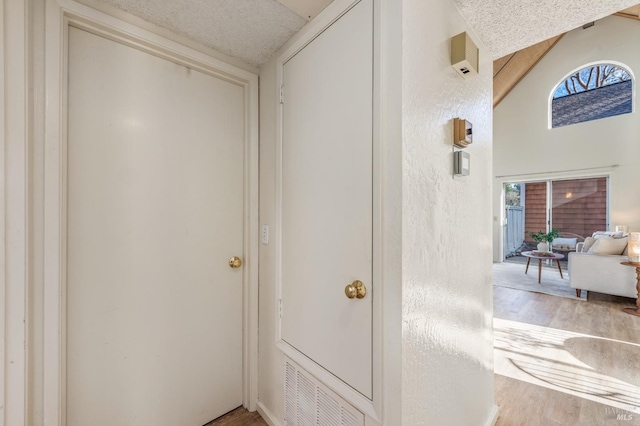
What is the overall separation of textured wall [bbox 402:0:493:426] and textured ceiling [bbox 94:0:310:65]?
1.92ft

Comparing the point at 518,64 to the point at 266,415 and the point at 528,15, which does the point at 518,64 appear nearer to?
the point at 528,15

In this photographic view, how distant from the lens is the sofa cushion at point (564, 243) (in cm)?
586

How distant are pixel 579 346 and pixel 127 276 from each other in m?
3.78

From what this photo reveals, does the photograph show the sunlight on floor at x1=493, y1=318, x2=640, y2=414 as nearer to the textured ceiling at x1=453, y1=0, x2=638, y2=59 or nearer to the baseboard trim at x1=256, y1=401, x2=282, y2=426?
the baseboard trim at x1=256, y1=401, x2=282, y2=426

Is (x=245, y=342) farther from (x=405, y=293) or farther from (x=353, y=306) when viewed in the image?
(x=405, y=293)

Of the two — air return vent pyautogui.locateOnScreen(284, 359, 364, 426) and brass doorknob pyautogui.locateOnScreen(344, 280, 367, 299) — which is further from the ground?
brass doorknob pyautogui.locateOnScreen(344, 280, 367, 299)

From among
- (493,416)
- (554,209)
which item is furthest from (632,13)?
(493,416)

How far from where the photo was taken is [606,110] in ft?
17.6

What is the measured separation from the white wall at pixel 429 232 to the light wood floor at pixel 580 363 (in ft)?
1.73

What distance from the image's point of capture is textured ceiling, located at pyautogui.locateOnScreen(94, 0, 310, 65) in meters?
1.22

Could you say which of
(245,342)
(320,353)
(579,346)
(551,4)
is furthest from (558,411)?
(551,4)

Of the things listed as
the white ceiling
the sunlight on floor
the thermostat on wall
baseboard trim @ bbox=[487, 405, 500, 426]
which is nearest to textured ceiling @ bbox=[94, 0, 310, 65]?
the white ceiling

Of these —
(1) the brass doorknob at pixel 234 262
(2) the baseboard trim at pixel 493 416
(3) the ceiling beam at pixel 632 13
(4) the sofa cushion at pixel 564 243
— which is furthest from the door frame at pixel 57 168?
(4) the sofa cushion at pixel 564 243

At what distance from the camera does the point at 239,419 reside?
161cm
